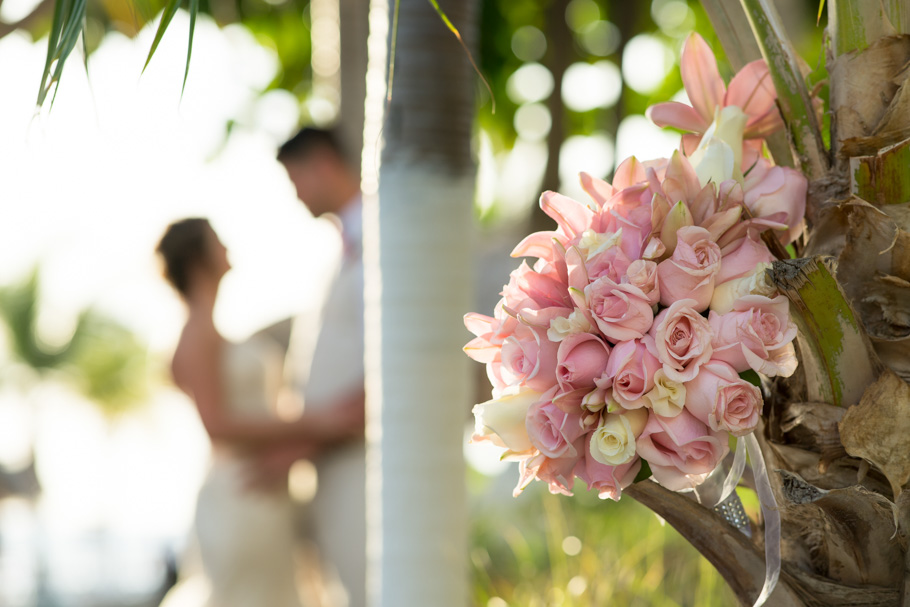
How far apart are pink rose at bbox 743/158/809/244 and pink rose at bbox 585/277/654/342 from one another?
0.22 m

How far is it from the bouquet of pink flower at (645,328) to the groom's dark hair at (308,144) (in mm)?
2609

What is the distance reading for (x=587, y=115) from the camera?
8.71 meters

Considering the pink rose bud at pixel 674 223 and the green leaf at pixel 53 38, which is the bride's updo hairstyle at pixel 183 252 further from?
the pink rose bud at pixel 674 223

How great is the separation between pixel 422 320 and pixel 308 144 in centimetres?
186

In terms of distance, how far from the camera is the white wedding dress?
143 inches

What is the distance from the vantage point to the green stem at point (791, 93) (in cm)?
109

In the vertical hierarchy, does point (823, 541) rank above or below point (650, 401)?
below

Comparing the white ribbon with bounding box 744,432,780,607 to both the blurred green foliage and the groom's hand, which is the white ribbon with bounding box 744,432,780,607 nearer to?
the groom's hand

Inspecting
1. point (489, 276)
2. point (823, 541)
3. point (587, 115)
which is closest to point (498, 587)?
point (823, 541)

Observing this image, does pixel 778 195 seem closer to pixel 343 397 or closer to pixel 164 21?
pixel 164 21

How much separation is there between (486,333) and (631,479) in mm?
261

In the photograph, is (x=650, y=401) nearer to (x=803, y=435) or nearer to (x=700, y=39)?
(x=803, y=435)

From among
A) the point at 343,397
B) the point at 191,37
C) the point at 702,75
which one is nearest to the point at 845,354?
the point at 702,75

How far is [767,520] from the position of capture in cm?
105
